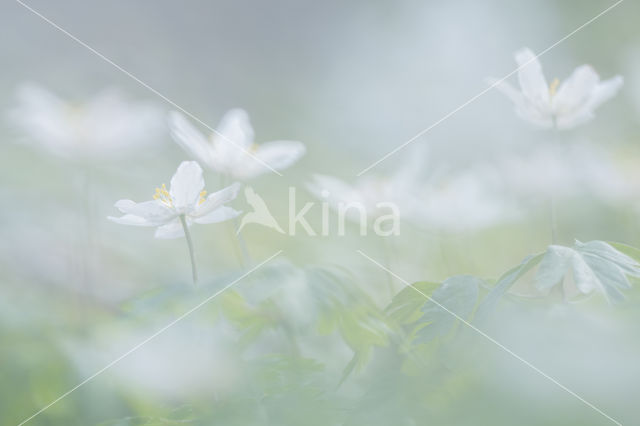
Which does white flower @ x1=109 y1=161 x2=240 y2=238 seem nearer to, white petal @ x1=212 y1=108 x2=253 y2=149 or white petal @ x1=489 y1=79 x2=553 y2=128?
white petal @ x1=212 y1=108 x2=253 y2=149

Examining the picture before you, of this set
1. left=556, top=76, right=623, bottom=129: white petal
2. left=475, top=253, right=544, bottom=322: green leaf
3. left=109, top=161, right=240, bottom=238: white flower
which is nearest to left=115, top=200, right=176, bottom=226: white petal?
left=109, top=161, right=240, bottom=238: white flower

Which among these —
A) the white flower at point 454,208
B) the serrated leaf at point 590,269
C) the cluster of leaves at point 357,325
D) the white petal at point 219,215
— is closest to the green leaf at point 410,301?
the cluster of leaves at point 357,325

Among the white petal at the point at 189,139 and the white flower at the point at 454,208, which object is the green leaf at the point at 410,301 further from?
the white flower at the point at 454,208

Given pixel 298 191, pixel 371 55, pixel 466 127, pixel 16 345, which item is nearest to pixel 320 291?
pixel 16 345

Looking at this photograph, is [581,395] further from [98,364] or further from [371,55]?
[371,55]

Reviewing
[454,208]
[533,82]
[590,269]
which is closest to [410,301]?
[590,269]

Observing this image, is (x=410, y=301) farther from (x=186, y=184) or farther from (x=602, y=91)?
(x=602, y=91)

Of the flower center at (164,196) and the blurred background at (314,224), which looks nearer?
the blurred background at (314,224)
